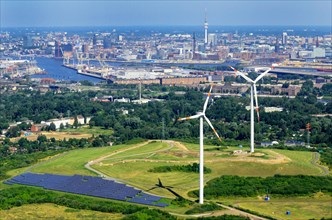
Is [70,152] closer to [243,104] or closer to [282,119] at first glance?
[282,119]

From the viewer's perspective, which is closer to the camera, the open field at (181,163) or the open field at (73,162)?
the open field at (181,163)

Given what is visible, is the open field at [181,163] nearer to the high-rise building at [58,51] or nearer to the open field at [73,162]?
the open field at [73,162]

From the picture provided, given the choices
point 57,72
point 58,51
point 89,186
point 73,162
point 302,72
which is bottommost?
point 57,72

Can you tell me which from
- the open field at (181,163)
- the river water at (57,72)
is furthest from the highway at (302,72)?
the open field at (181,163)

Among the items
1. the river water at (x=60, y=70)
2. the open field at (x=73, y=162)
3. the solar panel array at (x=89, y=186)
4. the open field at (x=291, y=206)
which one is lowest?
the river water at (x=60, y=70)

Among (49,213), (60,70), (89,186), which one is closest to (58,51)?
(60,70)

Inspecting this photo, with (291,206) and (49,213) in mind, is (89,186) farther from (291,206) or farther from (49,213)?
(291,206)

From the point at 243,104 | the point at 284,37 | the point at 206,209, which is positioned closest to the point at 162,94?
the point at 243,104
